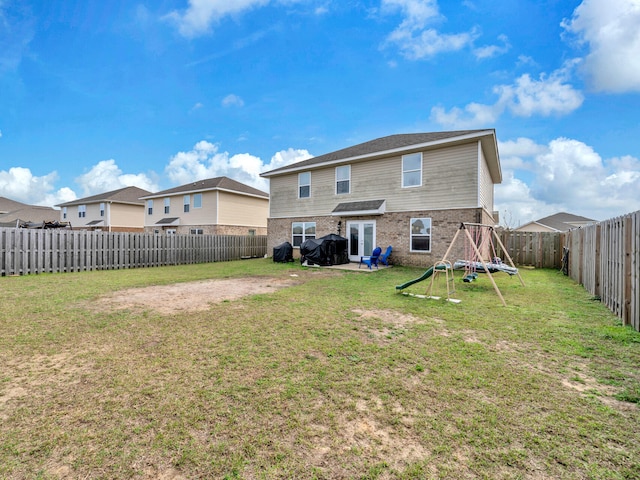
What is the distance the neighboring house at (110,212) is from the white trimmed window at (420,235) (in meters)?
30.4

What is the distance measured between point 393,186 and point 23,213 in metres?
56.5

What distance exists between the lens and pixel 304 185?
58.5 feet

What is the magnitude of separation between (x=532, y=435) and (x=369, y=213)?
12.5m

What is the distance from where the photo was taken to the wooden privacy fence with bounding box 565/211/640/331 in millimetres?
4688

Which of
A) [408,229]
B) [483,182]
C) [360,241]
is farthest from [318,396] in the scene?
[483,182]

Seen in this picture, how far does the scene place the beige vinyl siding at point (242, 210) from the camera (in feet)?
79.3

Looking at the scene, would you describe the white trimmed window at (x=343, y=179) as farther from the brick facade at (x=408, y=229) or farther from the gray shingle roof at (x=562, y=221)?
the gray shingle roof at (x=562, y=221)

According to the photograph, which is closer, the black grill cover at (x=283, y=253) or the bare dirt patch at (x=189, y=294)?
the bare dirt patch at (x=189, y=294)

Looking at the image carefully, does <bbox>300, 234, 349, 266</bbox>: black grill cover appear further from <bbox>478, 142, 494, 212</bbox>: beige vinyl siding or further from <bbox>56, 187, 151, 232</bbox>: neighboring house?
<bbox>56, 187, 151, 232</bbox>: neighboring house

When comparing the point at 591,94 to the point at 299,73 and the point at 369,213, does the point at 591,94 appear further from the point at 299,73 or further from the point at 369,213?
the point at 299,73

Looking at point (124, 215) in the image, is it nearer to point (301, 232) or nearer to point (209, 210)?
point (209, 210)

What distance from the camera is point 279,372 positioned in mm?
3230

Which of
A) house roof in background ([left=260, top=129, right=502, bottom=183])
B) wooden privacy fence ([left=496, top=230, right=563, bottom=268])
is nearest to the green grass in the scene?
house roof in background ([left=260, top=129, right=502, bottom=183])

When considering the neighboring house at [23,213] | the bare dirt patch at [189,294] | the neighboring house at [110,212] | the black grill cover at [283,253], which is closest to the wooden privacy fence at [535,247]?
the black grill cover at [283,253]
